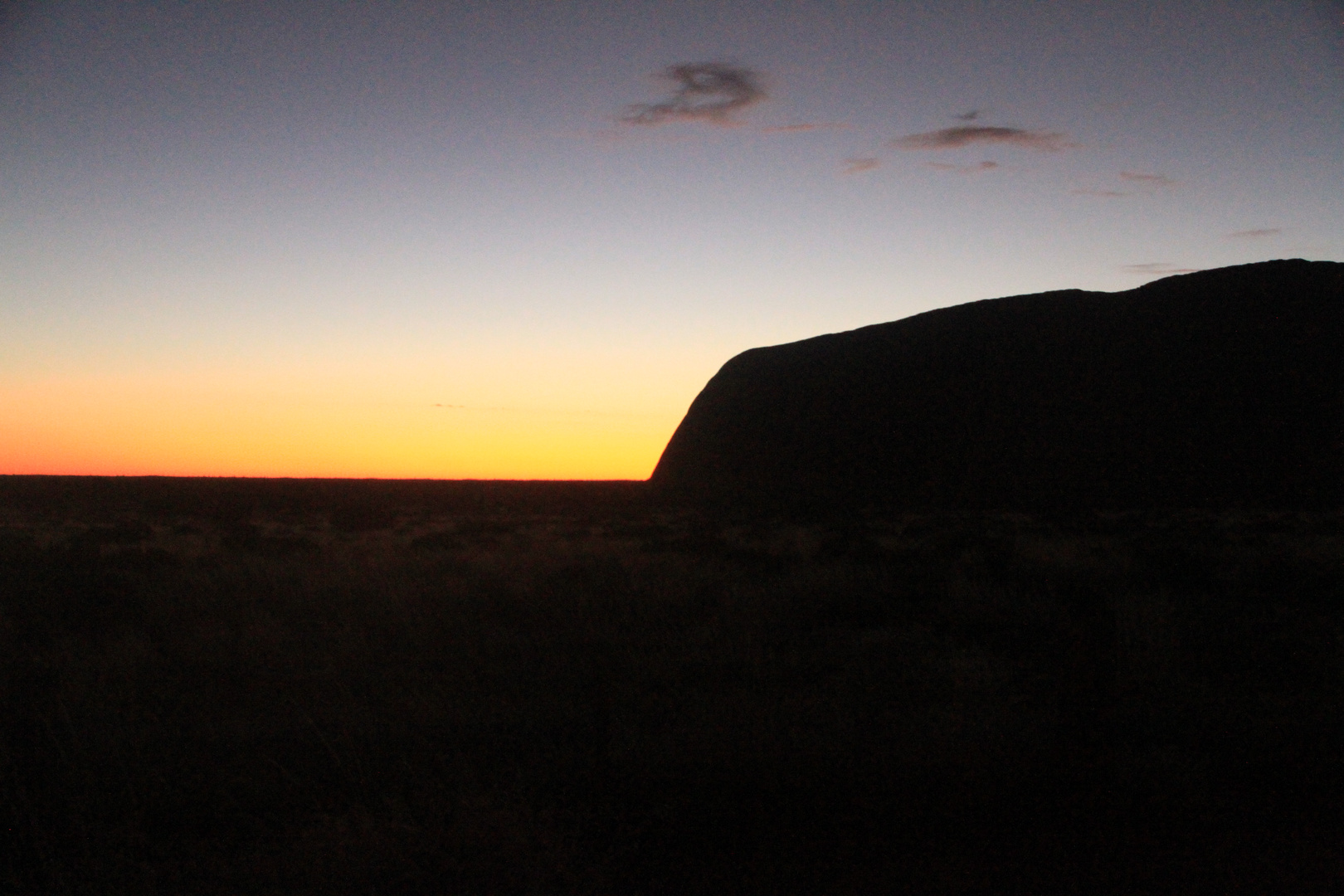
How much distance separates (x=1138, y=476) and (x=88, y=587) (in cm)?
4009

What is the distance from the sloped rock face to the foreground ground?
106ft

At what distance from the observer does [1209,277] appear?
48125 millimetres

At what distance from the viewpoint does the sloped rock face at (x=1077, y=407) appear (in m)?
41.2

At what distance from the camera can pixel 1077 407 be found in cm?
4447

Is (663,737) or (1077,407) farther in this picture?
(1077,407)

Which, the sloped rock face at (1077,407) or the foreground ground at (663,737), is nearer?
the foreground ground at (663,737)

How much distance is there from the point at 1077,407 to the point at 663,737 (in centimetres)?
4298

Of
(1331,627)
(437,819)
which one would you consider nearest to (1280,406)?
(1331,627)

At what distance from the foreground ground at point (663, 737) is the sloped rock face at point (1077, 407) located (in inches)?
Answer: 1271

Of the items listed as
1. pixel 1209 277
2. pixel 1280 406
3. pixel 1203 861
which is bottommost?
pixel 1203 861

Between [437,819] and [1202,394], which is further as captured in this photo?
[1202,394]

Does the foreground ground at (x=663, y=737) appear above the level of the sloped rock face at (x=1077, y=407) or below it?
below

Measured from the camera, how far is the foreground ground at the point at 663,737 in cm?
439

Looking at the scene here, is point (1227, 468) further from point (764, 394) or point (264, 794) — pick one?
point (264, 794)
